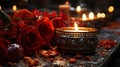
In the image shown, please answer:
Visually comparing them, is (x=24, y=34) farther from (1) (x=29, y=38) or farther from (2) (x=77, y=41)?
(2) (x=77, y=41)

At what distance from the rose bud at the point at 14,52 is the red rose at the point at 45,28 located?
0.21 m

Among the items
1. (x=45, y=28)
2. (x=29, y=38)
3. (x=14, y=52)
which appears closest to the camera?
(x=14, y=52)

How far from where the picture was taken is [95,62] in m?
1.03

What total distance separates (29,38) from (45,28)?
141 mm

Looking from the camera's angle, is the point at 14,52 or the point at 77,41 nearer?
the point at 14,52

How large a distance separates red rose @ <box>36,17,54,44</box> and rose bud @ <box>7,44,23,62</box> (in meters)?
0.21

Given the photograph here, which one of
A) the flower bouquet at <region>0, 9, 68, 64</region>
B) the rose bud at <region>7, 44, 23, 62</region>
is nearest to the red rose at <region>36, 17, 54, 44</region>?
the flower bouquet at <region>0, 9, 68, 64</region>

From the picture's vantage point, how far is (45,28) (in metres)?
1.21

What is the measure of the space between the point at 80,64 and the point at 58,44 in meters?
0.21

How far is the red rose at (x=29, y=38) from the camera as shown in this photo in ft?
3.55

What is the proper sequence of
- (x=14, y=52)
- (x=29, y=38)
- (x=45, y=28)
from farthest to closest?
(x=45, y=28) < (x=29, y=38) < (x=14, y=52)

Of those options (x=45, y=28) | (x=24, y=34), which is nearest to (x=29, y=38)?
(x=24, y=34)

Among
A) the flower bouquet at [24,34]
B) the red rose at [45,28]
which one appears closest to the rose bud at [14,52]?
the flower bouquet at [24,34]

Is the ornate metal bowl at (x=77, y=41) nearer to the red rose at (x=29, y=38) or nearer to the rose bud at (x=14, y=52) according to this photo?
the red rose at (x=29, y=38)
